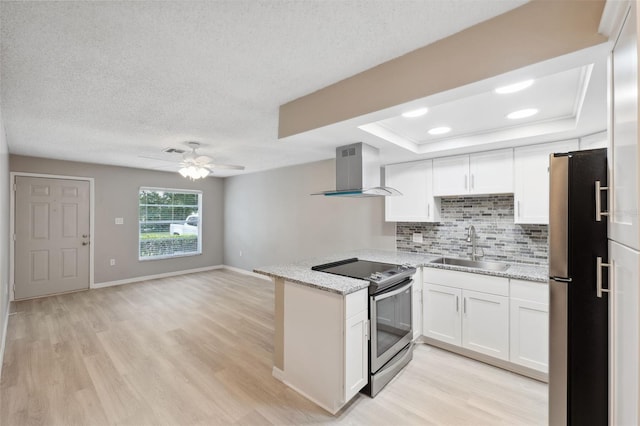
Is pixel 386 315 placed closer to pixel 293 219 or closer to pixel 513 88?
pixel 513 88

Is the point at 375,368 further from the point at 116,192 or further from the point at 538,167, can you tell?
the point at 116,192

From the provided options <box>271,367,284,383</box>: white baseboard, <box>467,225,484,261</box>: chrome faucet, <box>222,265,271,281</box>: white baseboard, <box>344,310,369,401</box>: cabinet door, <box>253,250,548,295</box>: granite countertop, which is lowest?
<box>271,367,284,383</box>: white baseboard

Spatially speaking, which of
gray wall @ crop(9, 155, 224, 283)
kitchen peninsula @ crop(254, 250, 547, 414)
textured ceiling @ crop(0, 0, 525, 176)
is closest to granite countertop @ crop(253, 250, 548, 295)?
kitchen peninsula @ crop(254, 250, 547, 414)

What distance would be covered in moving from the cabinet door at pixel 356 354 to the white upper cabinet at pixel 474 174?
1.87 m

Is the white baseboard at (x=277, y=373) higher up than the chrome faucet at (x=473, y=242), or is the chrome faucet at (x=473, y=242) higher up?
the chrome faucet at (x=473, y=242)

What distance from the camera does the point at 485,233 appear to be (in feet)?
10.5

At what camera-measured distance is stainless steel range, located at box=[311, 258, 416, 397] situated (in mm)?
2232

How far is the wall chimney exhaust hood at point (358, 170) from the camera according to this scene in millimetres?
2779

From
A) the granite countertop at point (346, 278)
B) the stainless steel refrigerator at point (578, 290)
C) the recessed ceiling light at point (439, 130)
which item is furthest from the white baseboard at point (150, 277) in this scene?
the stainless steel refrigerator at point (578, 290)

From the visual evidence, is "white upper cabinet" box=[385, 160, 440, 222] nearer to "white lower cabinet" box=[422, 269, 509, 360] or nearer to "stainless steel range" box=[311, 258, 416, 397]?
"white lower cabinet" box=[422, 269, 509, 360]

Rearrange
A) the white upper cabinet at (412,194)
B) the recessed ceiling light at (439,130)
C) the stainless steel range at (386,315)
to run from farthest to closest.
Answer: the white upper cabinet at (412,194), the recessed ceiling light at (439,130), the stainless steel range at (386,315)

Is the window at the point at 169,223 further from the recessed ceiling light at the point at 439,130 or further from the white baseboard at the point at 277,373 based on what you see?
the recessed ceiling light at the point at 439,130

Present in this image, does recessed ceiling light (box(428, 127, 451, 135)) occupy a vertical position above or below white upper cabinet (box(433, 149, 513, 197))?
above

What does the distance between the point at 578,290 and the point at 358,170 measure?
1848mm
